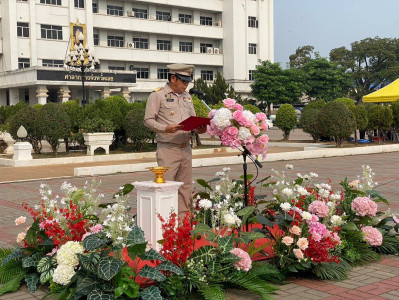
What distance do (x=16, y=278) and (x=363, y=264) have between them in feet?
10.9

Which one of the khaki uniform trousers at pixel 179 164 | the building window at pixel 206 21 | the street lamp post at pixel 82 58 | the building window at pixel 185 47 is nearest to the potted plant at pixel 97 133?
the street lamp post at pixel 82 58

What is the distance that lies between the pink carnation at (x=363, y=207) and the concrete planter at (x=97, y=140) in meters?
13.8

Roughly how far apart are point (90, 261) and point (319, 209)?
2.27 m

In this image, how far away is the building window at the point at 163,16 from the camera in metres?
53.2

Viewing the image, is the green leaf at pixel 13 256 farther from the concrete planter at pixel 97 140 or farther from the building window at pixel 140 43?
the building window at pixel 140 43

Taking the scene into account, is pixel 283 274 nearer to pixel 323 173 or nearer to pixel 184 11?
pixel 323 173

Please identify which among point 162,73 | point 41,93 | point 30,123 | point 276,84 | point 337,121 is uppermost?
point 162,73

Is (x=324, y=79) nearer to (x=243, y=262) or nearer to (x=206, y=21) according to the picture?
(x=206, y=21)

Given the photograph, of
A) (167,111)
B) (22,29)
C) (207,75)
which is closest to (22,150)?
(167,111)

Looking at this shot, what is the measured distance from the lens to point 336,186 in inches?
438

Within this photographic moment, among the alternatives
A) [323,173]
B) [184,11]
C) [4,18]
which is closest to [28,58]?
[4,18]

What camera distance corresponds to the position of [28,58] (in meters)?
44.6

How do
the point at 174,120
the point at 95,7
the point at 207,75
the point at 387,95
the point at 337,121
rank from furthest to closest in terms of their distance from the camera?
1. the point at 207,75
2. the point at 95,7
3. the point at 387,95
4. the point at 337,121
5. the point at 174,120

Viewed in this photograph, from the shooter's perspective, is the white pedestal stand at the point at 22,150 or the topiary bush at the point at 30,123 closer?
the white pedestal stand at the point at 22,150
